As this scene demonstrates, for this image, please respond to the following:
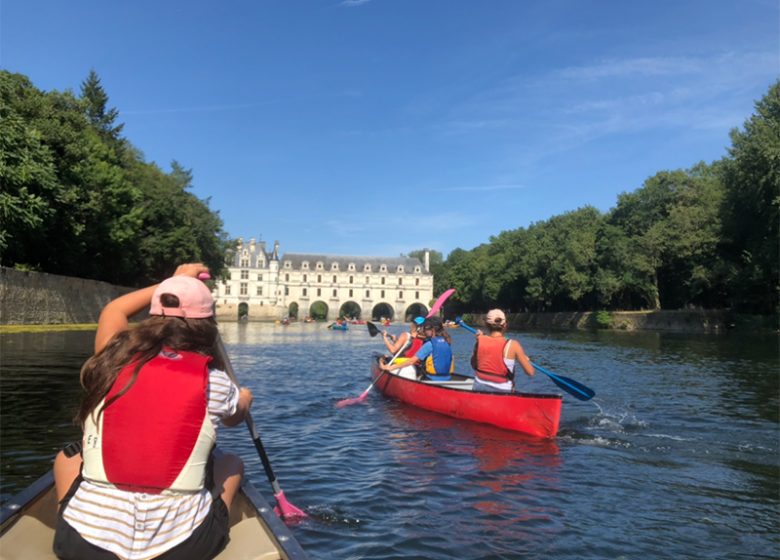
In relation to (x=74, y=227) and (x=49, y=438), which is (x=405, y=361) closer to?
(x=49, y=438)

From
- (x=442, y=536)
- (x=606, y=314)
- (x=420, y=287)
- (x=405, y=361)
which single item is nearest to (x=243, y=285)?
(x=420, y=287)

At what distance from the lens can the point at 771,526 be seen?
17.6 feet

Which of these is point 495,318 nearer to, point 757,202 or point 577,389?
point 577,389

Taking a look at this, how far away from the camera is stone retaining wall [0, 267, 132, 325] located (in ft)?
79.8

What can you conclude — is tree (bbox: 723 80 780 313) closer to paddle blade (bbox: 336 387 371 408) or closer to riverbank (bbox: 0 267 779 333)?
riverbank (bbox: 0 267 779 333)

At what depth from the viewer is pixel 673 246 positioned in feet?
165

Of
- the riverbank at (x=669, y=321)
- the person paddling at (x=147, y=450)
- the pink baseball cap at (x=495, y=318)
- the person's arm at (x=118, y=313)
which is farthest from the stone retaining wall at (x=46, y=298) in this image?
the riverbank at (x=669, y=321)

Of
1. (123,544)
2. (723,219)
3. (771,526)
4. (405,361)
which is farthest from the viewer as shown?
(723,219)

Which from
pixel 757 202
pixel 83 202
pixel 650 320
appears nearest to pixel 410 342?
pixel 83 202

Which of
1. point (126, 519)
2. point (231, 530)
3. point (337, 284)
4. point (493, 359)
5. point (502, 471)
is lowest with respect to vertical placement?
point (502, 471)

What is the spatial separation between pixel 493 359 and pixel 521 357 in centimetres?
78

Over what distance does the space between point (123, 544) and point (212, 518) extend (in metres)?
0.44

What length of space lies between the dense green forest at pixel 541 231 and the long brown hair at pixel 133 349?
73.5 ft

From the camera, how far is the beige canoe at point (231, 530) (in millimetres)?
3057
